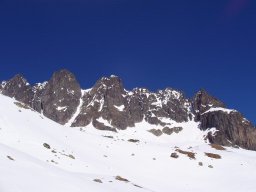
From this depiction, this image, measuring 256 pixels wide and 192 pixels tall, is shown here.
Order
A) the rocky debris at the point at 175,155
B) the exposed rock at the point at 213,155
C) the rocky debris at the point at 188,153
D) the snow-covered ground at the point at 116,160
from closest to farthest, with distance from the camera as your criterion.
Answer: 1. the snow-covered ground at the point at 116,160
2. the rocky debris at the point at 175,155
3. the rocky debris at the point at 188,153
4. the exposed rock at the point at 213,155

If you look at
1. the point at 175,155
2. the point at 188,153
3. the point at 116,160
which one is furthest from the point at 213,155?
the point at 116,160

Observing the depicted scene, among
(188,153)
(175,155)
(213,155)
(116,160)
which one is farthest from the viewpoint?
(213,155)


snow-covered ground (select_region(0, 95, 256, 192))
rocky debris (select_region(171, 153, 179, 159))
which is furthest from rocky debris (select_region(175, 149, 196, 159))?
rocky debris (select_region(171, 153, 179, 159))

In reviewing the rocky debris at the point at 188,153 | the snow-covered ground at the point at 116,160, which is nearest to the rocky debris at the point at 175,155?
the snow-covered ground at the point at 116,160

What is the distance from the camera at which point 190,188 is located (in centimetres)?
3756

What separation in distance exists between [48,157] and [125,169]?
9.60 meters

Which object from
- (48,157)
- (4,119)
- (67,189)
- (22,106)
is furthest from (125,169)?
(67,189)

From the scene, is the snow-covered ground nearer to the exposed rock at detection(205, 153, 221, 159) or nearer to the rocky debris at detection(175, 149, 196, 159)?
the rocky debris at detection(175, 149, 196, 159)

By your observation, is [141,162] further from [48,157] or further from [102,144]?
[48,157]

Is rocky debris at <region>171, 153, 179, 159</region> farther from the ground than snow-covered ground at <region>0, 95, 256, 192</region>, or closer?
farther from the ground

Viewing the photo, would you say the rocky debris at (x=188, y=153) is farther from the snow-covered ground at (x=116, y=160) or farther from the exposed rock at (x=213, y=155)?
the exposed rock at (x=213, y=155)

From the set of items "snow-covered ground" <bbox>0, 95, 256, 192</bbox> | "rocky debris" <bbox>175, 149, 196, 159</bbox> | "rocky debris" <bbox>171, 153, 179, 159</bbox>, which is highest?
"rocky debris" <bbox>175, 149, 196, 159</bbox>

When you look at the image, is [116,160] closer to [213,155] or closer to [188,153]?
[188,153]

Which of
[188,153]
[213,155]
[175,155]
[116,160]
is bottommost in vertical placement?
[116,160]
